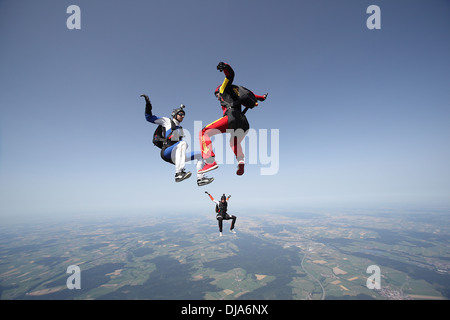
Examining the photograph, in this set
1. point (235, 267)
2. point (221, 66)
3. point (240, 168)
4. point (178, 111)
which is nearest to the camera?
point (221, 66)

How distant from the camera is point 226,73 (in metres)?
4.20

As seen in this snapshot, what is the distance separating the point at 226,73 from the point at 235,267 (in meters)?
69.7

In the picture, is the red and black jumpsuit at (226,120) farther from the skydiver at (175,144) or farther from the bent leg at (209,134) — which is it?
the skydiver at (175,144)

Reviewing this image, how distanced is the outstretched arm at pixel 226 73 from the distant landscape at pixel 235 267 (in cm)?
5296

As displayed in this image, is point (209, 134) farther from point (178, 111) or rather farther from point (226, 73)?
point (226, 73)

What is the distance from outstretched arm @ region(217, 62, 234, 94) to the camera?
4.01 metres

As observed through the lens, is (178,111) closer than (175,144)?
No

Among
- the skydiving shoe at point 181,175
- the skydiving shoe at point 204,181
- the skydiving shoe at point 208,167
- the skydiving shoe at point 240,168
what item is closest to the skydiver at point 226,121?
the skydiving shoe at point 208,167

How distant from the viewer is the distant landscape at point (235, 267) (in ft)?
149

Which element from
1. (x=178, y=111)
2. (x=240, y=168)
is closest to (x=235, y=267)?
(x=240, y=168)
